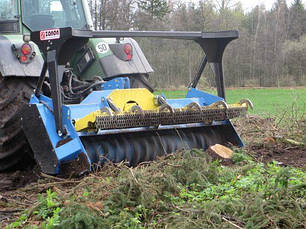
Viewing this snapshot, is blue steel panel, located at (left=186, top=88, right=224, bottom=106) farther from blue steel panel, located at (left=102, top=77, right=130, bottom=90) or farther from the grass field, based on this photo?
the grass field

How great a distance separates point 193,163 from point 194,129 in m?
1.53

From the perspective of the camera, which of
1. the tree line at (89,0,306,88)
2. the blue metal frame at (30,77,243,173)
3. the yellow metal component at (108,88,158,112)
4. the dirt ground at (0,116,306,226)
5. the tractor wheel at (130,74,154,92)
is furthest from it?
the tree line at (89,0,306,88)

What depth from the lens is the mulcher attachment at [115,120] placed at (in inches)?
170

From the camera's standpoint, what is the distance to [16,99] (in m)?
4.88

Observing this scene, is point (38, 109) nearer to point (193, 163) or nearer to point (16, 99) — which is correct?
point (16, 99)

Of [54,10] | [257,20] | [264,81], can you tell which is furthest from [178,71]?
[54,10]

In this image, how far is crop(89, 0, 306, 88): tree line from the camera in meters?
27.3

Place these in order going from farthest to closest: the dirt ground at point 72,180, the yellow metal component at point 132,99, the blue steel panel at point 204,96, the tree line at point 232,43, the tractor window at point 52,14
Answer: the tree line at point 232,43 → the tractor window at point 52,14 → the blue steel panel at point 204,96 → the yellow metal component at point 132,99 → the dirt ground at point 72,180

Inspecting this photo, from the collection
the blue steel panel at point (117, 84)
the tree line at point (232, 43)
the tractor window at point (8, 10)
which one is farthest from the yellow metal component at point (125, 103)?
the tree line at point (232, 43)

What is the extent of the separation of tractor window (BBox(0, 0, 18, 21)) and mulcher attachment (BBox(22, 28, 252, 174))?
47.0 inches

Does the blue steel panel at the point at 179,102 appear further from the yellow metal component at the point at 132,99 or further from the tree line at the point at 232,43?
the tree line at the point at 232,43

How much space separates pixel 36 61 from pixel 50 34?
29.5 inches

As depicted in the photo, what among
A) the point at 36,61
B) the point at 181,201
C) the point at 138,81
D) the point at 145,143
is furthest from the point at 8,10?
the point at 181,201

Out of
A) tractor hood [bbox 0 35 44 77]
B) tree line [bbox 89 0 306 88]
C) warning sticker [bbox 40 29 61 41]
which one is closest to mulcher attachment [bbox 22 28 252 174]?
warning sticker [bbox 40 29 61 41]
